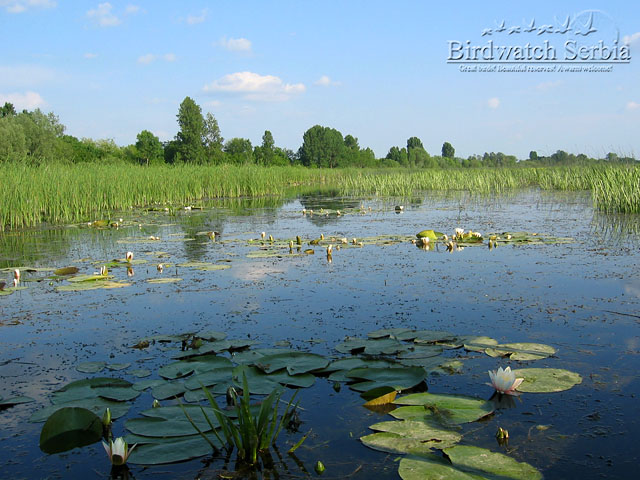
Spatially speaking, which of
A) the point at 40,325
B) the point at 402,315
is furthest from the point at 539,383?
the point at 40,325

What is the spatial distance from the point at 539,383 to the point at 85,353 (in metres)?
2.58

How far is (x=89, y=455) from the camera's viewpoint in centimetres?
212

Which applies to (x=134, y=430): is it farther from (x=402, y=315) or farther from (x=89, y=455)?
(x=402, y=315)

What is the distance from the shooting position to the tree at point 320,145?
5778 cm

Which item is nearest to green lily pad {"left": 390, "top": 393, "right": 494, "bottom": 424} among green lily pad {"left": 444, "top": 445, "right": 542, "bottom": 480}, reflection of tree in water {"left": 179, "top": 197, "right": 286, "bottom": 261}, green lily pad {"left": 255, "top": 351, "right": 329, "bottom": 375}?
green lily pad {"left": 444, "top": 445, "right": 542, "bottom": 480}

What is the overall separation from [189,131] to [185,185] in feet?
91.0

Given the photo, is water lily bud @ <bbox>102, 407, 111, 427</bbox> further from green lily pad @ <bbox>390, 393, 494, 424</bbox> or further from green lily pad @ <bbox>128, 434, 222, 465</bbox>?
green lily pad @ <bbox>390, 393, 494, 424</bbox>

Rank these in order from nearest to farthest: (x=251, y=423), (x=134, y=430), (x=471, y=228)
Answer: (x=251, y=423)
(x=134, y=430)
(x=471, y=228)

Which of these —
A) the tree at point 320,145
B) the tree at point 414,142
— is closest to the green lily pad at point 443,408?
the tree at point 320,145

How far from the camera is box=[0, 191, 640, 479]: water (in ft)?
6.75

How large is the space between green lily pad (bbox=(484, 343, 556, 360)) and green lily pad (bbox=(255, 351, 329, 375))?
0.96 meters

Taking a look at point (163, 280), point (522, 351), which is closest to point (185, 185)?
point (163, 280)

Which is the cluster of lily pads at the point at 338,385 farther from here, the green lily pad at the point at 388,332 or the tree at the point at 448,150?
the tree at the point at 448,150

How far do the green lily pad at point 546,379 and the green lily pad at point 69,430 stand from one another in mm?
1918
